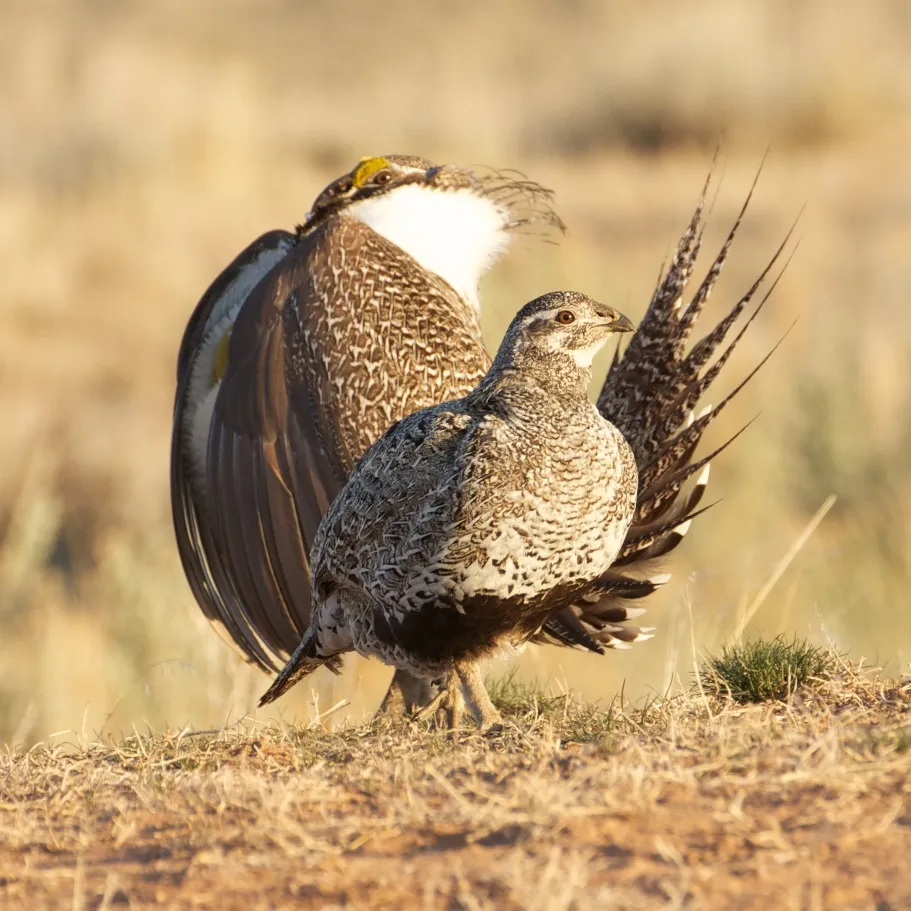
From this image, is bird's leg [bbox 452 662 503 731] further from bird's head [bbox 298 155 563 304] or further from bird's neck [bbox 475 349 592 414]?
bird's head [bbox 298 155 563 304]

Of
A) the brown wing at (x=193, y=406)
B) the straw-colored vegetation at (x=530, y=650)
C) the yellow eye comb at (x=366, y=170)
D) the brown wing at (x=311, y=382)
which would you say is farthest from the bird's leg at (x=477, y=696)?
the yellow eye comb at (x=366, y=170)

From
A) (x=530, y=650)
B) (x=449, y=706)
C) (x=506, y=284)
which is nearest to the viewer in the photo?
(x=449, y=706)

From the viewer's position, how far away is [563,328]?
422 cm

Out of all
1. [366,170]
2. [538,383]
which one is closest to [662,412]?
[538,383]

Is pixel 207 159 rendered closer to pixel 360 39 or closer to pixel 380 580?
pixel 380 580

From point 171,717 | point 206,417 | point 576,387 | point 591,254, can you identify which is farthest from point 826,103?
point 576,387

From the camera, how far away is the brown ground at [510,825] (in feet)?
9.28

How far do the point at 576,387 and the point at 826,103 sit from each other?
16.2 meters

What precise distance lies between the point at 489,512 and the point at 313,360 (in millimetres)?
1596

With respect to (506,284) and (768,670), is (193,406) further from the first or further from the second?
(506,284)

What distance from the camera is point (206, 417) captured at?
19.6ft

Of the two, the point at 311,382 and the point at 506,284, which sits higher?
the point at 311,382

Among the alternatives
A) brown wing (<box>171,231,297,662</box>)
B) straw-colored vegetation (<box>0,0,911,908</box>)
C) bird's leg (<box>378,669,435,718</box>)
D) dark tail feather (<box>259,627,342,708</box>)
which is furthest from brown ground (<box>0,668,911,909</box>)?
brown wing (<box>171,231,297,662</box>)

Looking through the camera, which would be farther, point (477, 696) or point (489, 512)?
point (477, 696)
